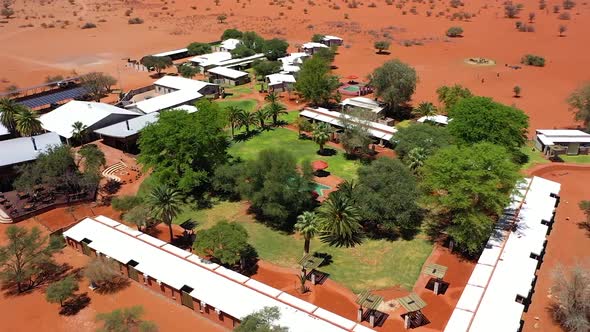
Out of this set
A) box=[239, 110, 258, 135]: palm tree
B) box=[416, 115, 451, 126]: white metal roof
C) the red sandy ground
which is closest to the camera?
the red sandy ground

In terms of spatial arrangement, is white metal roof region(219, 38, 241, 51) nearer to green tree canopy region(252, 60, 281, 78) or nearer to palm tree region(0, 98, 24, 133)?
green tree canopy region(252, 60, 281, 78)

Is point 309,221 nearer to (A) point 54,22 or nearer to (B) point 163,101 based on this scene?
(B) point 163,101

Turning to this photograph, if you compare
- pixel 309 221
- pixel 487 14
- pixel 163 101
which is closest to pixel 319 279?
pixel 309 221

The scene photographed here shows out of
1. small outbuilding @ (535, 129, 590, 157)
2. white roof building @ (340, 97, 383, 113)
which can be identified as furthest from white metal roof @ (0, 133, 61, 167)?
small outbuilding @ (535, 129, 590, 157)

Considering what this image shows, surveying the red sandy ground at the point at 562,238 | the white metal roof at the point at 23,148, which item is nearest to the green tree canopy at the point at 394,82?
the red sandy ground at the point at 562,238

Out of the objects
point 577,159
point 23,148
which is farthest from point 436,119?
point 23,148

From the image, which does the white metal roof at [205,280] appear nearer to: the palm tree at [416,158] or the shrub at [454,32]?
the palm tree at [416,158]
